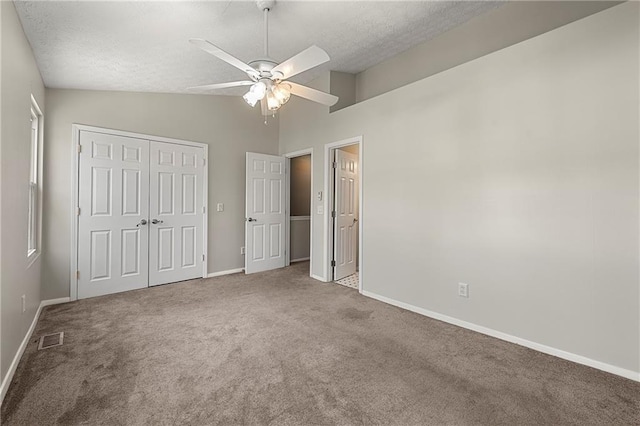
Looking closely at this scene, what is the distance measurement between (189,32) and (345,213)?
2960 millimetres

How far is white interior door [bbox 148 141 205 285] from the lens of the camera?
13.5ft

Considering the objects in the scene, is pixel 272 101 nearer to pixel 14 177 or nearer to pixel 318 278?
pixel 14 177

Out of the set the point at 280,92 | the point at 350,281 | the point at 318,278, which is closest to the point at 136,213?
the point at 318,278

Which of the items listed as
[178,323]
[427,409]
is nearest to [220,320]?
[178,323]

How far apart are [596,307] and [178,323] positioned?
136 inches

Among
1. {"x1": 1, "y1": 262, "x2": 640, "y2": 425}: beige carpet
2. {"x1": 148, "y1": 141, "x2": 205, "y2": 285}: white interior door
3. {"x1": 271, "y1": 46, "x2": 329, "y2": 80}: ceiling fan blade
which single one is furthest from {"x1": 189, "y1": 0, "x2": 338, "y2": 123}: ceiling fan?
{"x1": 148, "y1": 141, "x2": 205, "y2": 285}: white interior door

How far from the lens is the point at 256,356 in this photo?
228 centimetres

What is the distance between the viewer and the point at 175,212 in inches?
169

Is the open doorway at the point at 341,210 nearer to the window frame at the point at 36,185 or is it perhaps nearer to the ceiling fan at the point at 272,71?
the ceiling fan at the point at 272,71

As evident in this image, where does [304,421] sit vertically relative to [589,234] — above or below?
below

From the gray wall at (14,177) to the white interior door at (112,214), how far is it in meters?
0.97

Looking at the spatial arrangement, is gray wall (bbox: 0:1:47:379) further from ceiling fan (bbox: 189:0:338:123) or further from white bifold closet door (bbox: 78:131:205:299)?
ceiling fan (bbox: 189:0:338:123)

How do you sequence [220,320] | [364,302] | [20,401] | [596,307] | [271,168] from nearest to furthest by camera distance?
[20,401], [596,307], [220,320], [364,302], [271,168]

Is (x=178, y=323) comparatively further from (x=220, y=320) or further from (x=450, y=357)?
(x=450, y=357)
